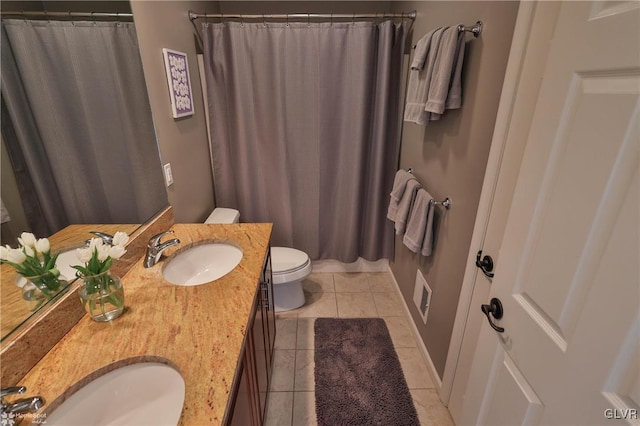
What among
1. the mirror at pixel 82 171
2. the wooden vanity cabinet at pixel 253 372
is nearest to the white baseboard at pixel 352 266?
the wooden vanity cabinet at pixel 253 372

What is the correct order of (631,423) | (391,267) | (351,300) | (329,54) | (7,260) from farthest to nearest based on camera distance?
(391,267) < (351,300) < (329,54) < (7,260) < (631,423)

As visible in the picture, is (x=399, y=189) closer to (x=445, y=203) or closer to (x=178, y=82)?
(x=445, y=203)

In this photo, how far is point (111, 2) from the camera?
1.18 meters

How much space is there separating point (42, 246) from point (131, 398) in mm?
478

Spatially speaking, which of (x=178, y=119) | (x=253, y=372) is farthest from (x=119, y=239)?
(x=178, y=119)

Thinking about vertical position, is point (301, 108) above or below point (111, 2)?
below

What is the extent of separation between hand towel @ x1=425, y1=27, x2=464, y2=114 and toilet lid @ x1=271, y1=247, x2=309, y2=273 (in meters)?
1.29

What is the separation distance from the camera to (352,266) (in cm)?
272

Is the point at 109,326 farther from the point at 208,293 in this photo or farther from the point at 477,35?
the point at 477,35

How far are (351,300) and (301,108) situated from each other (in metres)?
1.56

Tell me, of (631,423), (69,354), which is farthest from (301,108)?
(631,423)

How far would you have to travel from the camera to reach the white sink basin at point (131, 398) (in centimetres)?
72

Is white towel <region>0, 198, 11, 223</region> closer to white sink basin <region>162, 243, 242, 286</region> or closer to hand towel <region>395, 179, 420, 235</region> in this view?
white sink basin <region>162, 243, 242, 286</region>

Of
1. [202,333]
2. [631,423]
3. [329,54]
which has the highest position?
[329,54]
